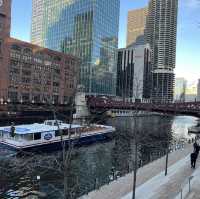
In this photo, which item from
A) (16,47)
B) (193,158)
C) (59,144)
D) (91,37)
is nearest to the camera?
(193,158)

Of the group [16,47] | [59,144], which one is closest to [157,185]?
Answer: [59,144]

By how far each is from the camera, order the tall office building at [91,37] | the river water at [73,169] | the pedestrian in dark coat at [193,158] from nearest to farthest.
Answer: the river water at [73,169] → the pedestrian in dark coat at [193,158] → the tall office building at [91,37]

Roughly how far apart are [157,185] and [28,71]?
4640 inches

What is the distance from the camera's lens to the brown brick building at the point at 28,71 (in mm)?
123625

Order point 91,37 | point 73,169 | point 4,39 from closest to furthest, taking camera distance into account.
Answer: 1. point 73,169
2. point 4,39
3. point 91,37

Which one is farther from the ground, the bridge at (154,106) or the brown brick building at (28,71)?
the brown brick building at (28,71)

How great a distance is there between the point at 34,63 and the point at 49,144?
89.0 m

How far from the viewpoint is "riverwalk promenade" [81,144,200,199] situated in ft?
81.0

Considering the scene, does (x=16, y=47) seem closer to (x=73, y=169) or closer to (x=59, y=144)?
(x=59, y=144)

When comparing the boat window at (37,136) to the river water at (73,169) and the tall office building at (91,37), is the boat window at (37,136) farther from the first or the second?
the tall office building at (91,37)

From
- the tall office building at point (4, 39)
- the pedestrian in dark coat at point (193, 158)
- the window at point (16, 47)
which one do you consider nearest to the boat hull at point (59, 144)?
the pedestrian in dark coat at point (193, 158)

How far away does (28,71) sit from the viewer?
454ft

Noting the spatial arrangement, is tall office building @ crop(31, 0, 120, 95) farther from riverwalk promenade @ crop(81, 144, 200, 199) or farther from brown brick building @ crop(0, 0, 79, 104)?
riverwalk promenade @ crop(81, 144, 200, 199)

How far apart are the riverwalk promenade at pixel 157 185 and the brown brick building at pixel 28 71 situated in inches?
3320
